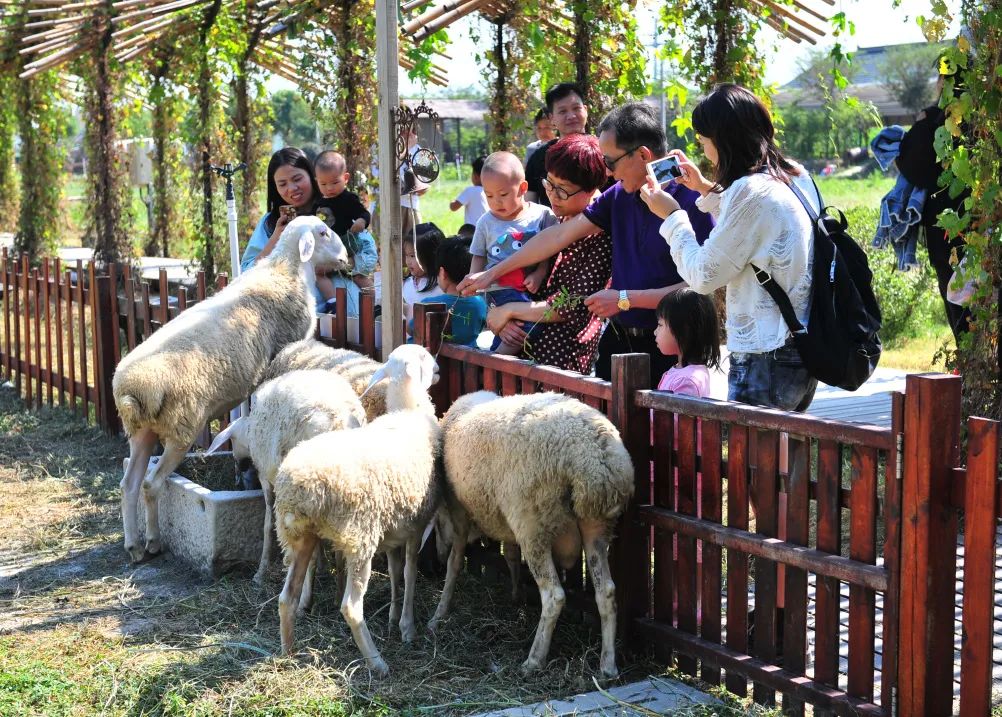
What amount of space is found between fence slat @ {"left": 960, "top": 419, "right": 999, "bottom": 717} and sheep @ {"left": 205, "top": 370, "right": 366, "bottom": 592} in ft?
8.00

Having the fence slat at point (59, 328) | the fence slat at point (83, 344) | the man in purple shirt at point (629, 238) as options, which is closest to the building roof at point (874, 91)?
the fence slat at point (59, 328)

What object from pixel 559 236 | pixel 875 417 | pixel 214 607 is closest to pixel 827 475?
pixel 559 236

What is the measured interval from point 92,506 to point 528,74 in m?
6.13

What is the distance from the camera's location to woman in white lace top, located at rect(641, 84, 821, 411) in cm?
362

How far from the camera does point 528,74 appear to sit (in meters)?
10.6

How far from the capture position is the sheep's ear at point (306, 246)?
19.4 feet

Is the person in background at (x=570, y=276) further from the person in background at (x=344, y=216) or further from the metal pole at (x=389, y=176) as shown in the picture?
the person in background at (x=344, y=216)

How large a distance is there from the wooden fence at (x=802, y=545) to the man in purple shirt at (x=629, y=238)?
0.41 m

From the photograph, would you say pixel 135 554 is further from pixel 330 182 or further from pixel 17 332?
pixel 17 332

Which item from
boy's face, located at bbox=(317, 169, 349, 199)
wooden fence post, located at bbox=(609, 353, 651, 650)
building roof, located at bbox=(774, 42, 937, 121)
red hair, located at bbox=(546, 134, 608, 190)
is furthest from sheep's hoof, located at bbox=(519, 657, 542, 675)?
building roof, located at bbox=(774, 42, 937, 121)

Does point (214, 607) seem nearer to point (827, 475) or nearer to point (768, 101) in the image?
point (827, 475)

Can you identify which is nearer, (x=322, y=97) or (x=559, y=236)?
(x=559, y=236)

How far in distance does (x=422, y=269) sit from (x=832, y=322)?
2.77 metres

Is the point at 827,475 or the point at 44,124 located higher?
the point at 44,124
